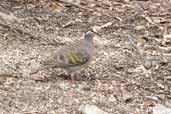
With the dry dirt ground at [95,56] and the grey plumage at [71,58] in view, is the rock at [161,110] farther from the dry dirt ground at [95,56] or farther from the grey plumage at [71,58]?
the grey plumage at [71,58]

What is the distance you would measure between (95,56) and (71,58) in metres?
1.07

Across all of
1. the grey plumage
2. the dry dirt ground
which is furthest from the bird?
the dry dirt ground

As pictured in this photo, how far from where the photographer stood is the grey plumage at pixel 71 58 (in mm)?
7698

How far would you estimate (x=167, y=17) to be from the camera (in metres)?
10.6

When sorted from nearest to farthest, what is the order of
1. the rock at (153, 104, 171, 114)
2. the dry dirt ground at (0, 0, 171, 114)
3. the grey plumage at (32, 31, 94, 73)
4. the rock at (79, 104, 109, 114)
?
the rock at (79, 104, 109, 114) < the rock at (153, 104, 171, 114) < the dry dirt ground at (0, 0, 171, 114) < the grey plumage at (32, 31, 94, 73)

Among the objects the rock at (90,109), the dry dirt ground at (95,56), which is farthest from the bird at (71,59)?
the rock at (90,109)

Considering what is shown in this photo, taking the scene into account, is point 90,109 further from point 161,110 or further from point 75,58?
point 75,58

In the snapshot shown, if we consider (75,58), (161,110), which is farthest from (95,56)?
(161,110)

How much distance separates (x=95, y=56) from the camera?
8789 millimetres

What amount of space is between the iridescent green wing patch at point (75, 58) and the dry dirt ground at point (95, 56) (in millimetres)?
270

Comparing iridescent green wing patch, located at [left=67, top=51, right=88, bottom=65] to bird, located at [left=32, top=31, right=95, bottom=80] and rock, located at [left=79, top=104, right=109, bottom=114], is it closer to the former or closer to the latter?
bird, located at [left=32, top=31, right=95, bottom=80]

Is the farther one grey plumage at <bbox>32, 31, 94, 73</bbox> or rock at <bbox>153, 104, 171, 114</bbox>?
grey plumage at <bbox>32, 31, 94, 73</bbox>

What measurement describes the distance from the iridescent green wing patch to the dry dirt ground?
0.89 ft

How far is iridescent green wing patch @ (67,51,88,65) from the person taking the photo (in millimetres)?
7756
